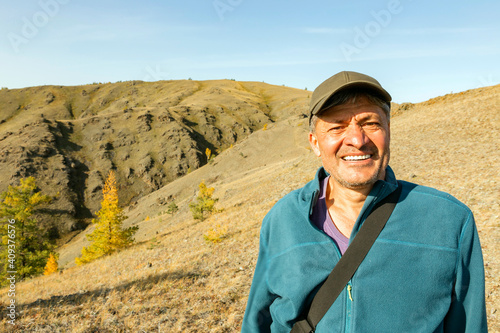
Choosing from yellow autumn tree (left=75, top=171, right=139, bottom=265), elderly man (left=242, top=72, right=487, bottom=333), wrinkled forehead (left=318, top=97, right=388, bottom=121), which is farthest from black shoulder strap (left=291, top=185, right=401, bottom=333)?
yellow autumn tree (left=75, top=171, right=139, bottom=265)

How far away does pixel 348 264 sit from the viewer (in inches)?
69.0

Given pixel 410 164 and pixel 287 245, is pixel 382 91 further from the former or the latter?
pixel 410 164

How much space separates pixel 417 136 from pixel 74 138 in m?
82.6

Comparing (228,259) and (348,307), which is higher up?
(348,307)

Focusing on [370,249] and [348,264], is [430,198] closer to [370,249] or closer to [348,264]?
[370,249]

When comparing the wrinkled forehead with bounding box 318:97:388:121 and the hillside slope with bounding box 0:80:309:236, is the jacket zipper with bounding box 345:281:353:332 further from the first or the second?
the hillside slope with bounding box 0:80:309:236

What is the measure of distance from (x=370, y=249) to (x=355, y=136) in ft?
2.33

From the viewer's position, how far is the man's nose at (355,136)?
1898 millimetres

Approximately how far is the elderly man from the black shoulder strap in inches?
1.4

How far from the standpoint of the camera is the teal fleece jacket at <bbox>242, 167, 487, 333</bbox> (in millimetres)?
1695

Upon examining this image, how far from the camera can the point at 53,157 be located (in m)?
69.1

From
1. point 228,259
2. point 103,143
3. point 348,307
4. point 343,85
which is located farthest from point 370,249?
point 103,143

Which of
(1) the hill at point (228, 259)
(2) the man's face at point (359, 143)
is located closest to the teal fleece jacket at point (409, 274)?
(2) the man's face at point (359, 143)

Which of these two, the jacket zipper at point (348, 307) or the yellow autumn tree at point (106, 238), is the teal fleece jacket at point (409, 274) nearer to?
the jacket zipper at point (348, 307)
